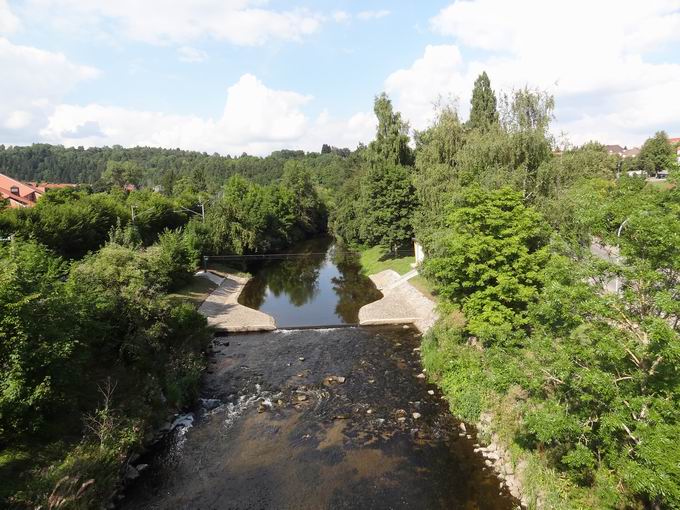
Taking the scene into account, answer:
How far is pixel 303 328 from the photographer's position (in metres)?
35.5

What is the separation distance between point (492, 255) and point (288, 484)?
15248mm

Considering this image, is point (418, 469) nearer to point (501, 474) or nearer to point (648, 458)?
point (501, 474)

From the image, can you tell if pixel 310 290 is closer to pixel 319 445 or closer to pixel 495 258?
pixel 495 258

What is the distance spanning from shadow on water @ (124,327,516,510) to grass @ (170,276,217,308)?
519 inches

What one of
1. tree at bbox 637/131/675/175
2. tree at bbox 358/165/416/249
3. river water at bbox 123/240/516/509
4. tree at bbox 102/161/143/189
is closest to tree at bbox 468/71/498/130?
tree at bbox 358/165/416/249

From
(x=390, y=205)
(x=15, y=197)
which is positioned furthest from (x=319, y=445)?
(x=15, y=197)

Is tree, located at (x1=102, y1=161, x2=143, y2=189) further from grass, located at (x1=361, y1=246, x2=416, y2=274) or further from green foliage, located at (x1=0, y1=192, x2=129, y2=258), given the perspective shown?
grass, located at (x1=361, y1=246, x2=416, y2=274)

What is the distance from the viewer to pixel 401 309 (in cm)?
3797

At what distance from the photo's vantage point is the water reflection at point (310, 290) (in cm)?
4060

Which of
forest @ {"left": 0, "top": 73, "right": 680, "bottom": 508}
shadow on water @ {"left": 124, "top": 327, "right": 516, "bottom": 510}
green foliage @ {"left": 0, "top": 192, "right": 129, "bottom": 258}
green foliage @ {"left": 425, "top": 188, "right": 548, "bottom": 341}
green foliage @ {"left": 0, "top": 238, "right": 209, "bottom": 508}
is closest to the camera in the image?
forest @ {"left": 0, "top": 73, "right": 680, "bottom": 508}

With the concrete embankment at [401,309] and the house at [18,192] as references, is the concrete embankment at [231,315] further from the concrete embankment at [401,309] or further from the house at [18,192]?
the house at [18,192]

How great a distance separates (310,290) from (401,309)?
15683 millimetres

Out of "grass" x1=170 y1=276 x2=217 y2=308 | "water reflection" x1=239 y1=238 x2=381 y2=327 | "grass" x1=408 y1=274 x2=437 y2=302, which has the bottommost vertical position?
"water reflection" x1=239 y1=238 x2=381 y2=327

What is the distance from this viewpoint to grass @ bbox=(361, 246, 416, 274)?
50.4 meters
